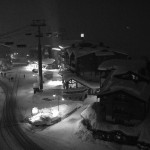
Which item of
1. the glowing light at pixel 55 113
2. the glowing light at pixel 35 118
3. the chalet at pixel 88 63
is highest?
the chalet at pixel 88 63

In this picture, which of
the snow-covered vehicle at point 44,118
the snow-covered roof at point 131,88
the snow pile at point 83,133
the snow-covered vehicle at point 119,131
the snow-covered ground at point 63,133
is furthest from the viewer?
the snow-covered vehicle at point 44,118

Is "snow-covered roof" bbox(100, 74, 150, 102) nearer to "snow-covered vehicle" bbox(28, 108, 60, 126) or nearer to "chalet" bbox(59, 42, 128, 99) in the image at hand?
"snow-covered vehicle" bbox(28, 108, 60, 126)

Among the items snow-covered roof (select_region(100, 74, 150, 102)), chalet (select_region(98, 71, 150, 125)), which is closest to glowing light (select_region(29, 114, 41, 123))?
chalet (select_region(98, 71, 150, 125))

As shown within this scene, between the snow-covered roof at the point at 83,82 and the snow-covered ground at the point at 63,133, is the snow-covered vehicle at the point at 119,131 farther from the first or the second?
the snow-covered roof at the point at 83,82

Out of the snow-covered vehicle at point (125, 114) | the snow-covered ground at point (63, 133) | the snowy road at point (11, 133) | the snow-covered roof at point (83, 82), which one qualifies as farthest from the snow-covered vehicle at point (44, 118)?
the snow-covered roof at point (83, 82)

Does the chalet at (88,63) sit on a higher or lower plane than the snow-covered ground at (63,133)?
higher

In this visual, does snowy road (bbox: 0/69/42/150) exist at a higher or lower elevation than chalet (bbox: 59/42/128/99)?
lower

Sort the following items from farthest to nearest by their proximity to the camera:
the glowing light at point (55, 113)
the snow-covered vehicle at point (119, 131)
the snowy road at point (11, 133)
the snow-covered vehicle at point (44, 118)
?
the glowing light at point (55, 113), the snow-covered vehicle at point (44, 118), the snowy road at point (11, 133), the snow-covered vehicle at point (119, 131)

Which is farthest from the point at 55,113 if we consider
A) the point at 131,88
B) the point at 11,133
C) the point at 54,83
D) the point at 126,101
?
the point at 54,83

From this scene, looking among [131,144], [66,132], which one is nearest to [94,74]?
[66,132]
